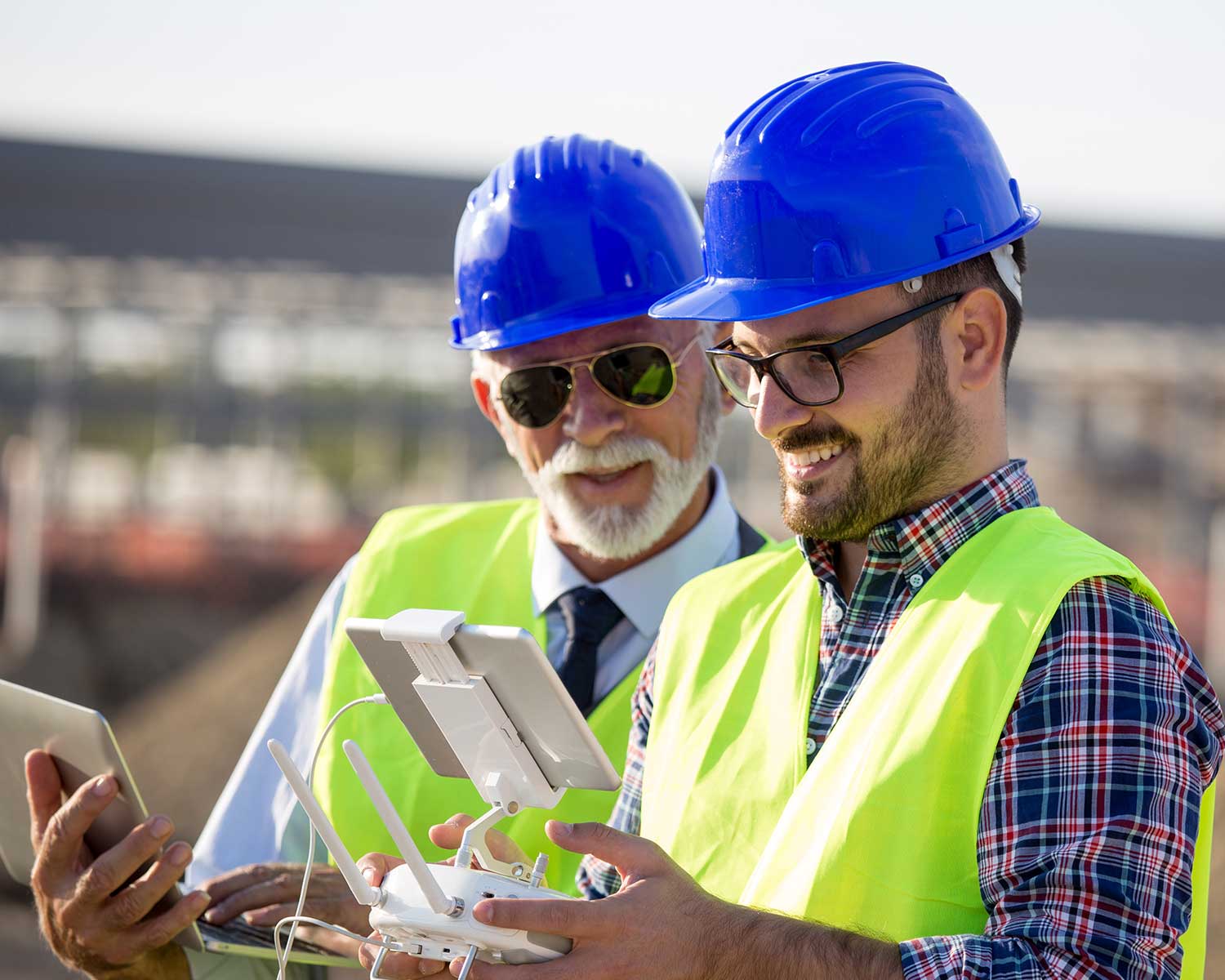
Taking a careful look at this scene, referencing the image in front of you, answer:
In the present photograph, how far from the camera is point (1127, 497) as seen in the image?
64.2ft

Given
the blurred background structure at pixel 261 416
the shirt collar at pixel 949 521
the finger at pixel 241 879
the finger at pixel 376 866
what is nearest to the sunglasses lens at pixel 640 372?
the shirt collar at pixel 949 521

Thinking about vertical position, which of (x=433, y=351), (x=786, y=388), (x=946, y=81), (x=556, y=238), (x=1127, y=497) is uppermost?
(x=946, y=81)

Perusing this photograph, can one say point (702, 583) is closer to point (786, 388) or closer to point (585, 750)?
point (786, 388)

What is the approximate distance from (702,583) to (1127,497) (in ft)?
59.9

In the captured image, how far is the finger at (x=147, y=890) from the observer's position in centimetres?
265

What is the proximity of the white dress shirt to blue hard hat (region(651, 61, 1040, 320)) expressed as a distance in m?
1.07

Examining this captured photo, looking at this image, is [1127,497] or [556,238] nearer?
[556,238]

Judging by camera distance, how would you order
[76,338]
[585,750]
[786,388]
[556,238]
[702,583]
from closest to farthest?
1. [585,750]
2. [786,388]
3. [702,583]
4. [556,238]
5. [76,338]

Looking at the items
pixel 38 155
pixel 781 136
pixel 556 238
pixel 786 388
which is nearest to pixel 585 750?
pixel 786 388

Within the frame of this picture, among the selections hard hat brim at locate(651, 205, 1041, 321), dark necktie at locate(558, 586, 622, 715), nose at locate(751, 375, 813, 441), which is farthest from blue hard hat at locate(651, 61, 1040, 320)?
dark necktie at locate(558, 586, 622, 715)


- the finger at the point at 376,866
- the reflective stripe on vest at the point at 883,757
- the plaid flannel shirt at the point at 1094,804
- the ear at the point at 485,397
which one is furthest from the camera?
the ear at the point at 485,397

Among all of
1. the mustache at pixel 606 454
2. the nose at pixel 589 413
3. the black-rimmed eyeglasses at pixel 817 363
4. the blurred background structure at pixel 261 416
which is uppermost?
the black-rimmed eyeglasses at pixel 817 363

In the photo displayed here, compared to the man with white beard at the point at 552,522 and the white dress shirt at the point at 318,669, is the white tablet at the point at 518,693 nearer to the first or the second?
the man with white beard at the point at 552,522

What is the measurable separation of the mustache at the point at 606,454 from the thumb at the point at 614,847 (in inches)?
55.8
